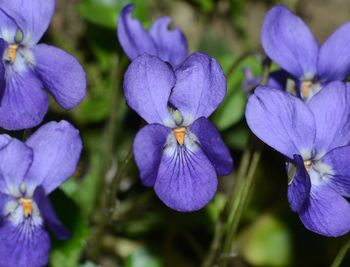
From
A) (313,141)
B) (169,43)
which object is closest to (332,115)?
(313,141)

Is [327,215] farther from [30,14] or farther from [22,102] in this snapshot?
[30,14]

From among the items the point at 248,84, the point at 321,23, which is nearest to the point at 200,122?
the point at 248,84

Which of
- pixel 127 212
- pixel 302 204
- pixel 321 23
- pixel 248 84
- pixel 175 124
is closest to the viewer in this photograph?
pixel 302 204

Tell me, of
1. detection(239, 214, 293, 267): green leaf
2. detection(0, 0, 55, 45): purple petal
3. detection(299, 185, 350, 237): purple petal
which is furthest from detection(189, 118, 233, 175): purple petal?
detection(239, 214, 293, 267): green leaf

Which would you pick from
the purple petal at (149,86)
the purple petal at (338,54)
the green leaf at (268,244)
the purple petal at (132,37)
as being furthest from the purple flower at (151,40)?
the green leaf at (268,244)

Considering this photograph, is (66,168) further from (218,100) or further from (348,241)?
(348,241)
